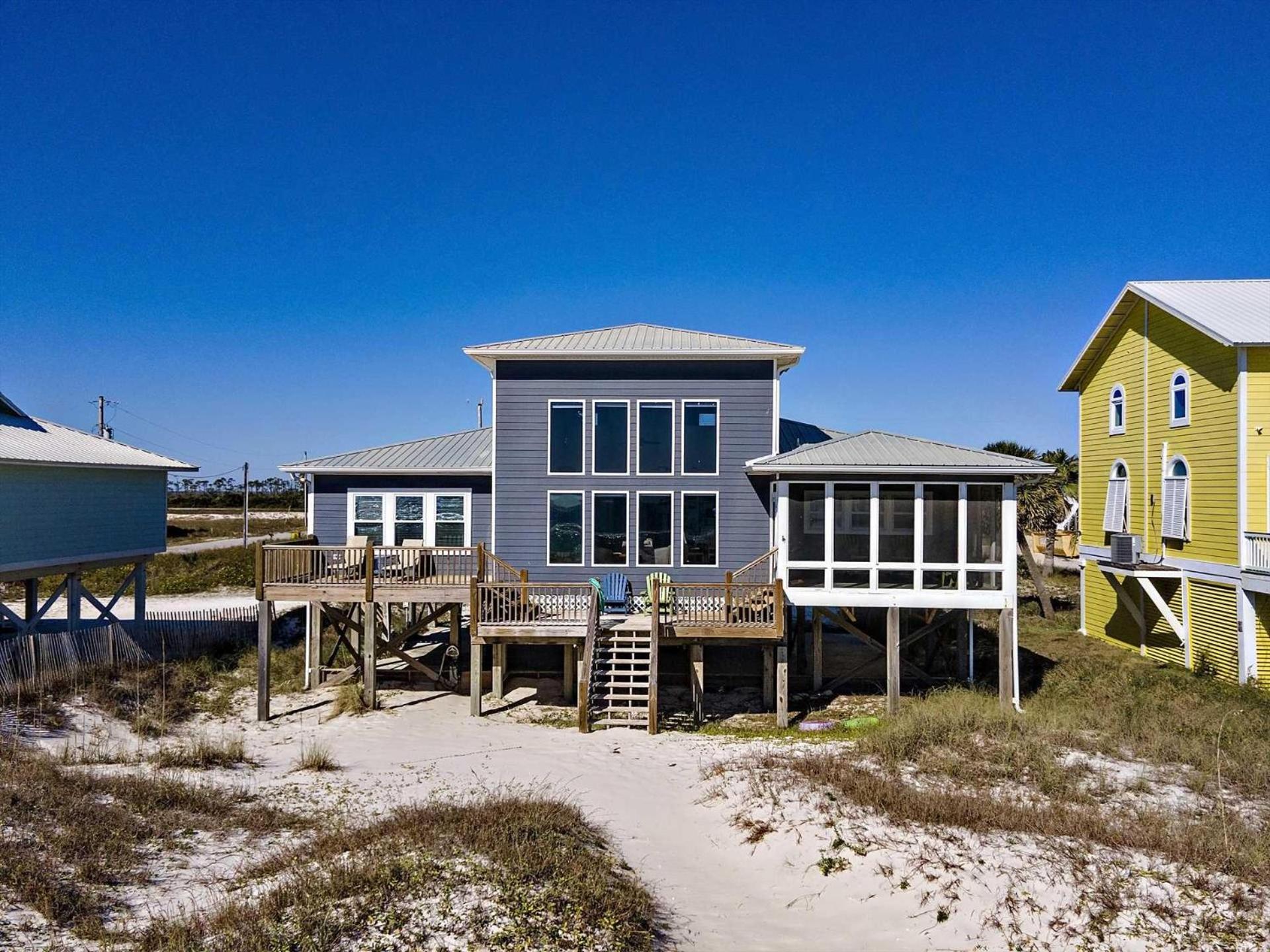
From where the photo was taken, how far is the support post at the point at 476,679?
553 inches

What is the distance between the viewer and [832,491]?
1419cm

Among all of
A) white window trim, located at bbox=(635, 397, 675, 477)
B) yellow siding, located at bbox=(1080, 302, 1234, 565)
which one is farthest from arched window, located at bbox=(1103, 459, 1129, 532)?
white window trim, located at bbox=(635, 397, 675, 477)

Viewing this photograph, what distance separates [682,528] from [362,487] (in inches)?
288

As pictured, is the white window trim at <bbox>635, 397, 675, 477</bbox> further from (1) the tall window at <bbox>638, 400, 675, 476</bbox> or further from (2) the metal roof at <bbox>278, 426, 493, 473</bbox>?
(2) the metal roof at <bbox>278, 426, 493, 473</bbox>

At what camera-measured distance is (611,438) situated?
16156 millimetres

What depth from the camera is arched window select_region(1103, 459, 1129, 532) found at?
63.3 ft

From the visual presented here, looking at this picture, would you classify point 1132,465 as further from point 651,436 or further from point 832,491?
point 651,436

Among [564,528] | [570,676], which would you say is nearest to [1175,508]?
[564,528]

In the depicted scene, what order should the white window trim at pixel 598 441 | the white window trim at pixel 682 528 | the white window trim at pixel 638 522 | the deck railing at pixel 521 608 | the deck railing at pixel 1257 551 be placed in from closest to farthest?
the deck railing at pixel 521 608
the deck railing at pixel 1257 551
the white window trim at pixel 682 528
the white window trim at pixel 638 522
the white window trim at pixel 598 441

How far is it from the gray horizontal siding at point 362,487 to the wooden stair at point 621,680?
4245mm

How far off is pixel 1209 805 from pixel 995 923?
409cm

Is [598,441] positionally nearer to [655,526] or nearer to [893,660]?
[655,526]

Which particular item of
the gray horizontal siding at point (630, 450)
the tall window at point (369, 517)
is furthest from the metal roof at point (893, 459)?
the tall window at point (369, 517)

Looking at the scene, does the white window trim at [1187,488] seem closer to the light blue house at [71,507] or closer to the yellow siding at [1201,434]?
the yellow siding at [1201,434]
